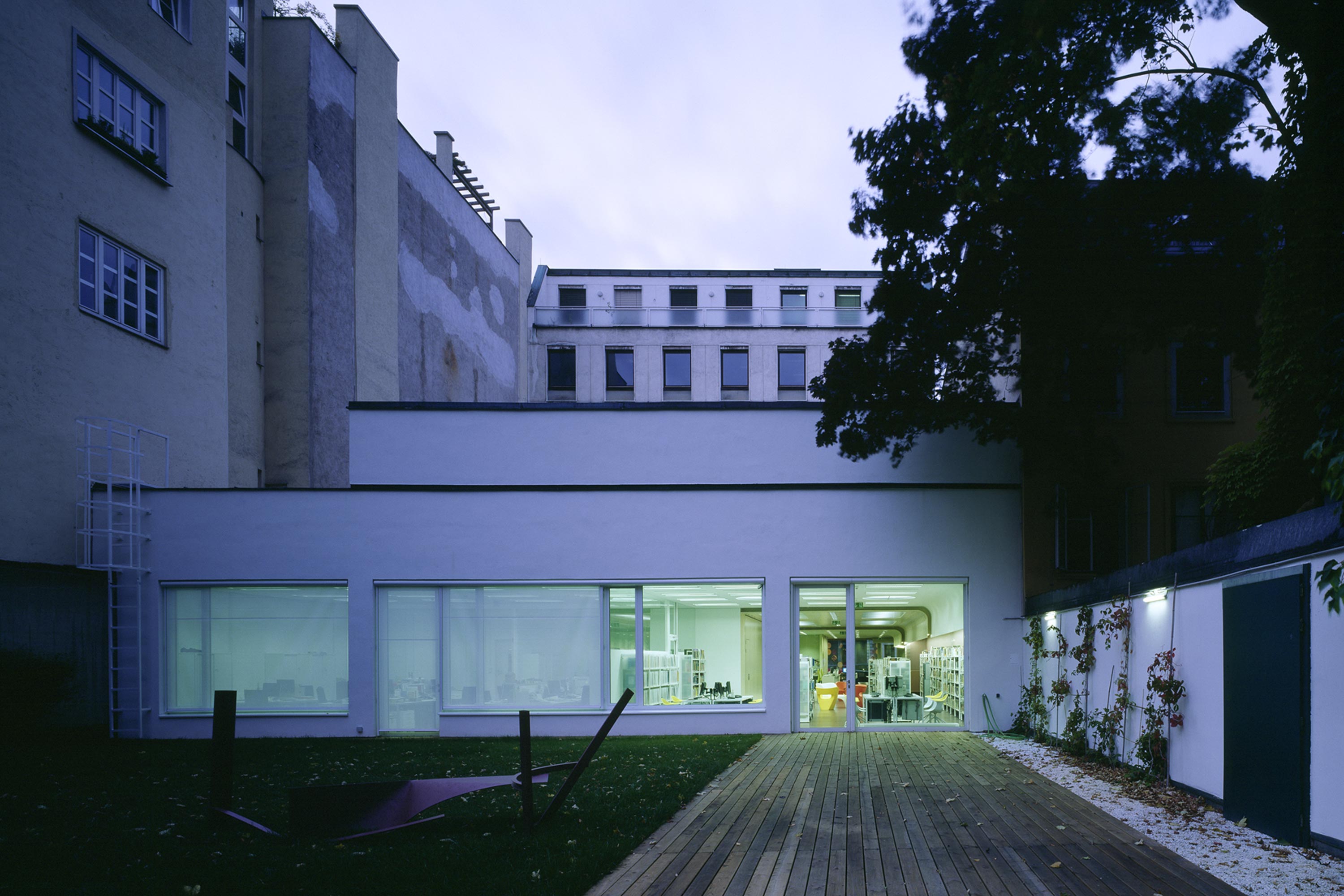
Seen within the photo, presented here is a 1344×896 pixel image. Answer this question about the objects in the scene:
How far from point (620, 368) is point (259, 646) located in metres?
24.8

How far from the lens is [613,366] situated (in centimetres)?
3788

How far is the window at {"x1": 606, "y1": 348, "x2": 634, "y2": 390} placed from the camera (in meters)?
37.8

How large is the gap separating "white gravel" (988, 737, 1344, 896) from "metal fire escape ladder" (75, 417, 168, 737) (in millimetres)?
12333

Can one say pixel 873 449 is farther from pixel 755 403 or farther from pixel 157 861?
pixel 157 861

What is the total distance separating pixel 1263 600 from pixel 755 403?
8.76m

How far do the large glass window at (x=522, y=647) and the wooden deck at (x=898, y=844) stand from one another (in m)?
4.73

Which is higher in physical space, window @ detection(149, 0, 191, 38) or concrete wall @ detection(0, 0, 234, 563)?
window @ detection(149, 0, 191, 38)

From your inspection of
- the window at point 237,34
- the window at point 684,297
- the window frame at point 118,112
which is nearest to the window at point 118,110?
the window frame at point 118,112

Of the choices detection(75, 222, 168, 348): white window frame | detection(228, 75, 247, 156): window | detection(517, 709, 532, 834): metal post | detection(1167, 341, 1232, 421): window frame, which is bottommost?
detection(517, 709, 532, 834): metal post

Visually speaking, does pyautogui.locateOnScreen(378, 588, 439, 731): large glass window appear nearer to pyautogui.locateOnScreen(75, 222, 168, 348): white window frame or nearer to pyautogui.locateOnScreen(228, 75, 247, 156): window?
pyautogui.locateOnScreen(75, 222, 168, 348): white window frame

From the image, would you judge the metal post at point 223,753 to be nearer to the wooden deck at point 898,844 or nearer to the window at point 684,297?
the wooden deck at point 898,844

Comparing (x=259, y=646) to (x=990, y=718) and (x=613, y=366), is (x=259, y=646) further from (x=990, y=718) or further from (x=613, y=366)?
(x=613, y=366)

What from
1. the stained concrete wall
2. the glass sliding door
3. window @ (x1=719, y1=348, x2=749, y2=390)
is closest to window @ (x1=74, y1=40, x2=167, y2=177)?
the stained concrete wall

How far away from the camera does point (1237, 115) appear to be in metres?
11.1
